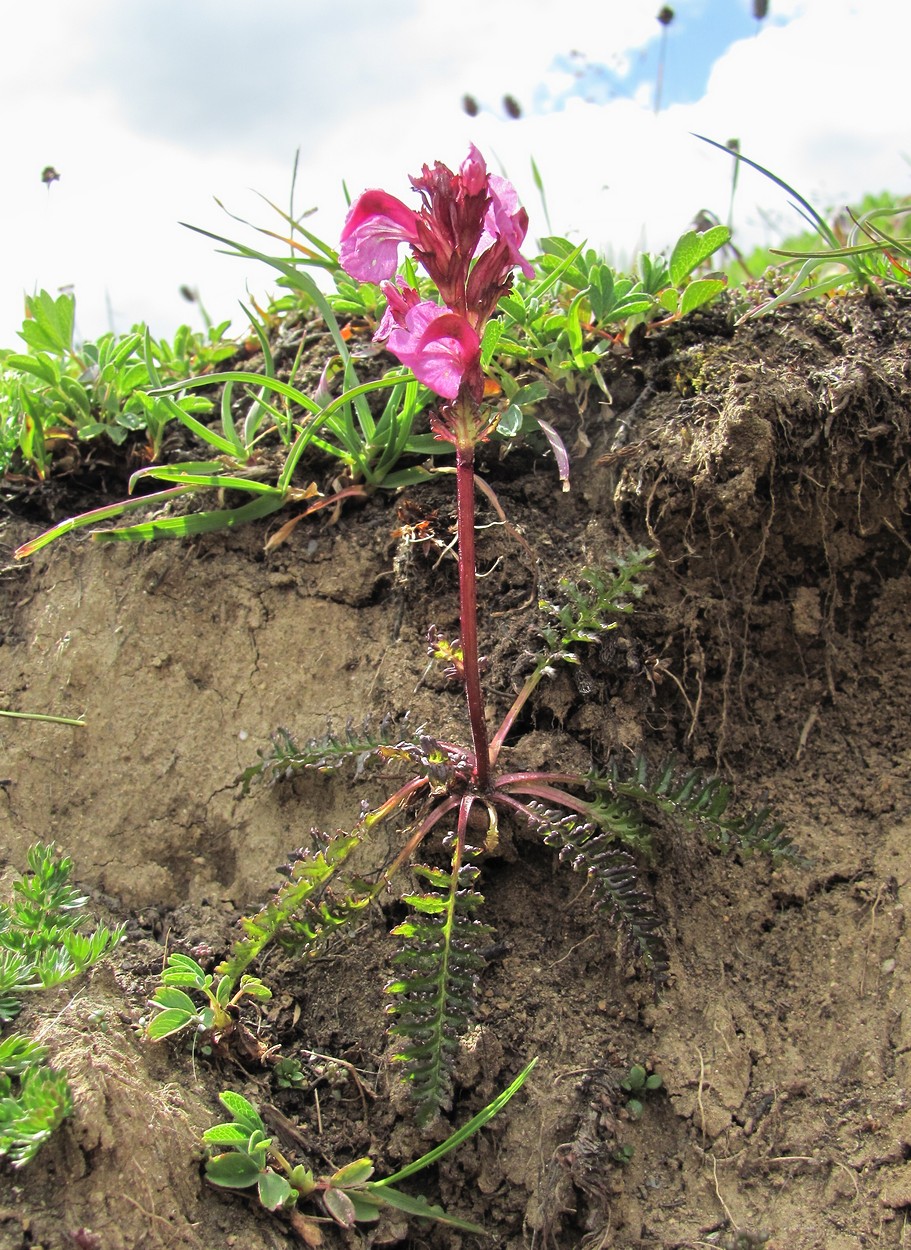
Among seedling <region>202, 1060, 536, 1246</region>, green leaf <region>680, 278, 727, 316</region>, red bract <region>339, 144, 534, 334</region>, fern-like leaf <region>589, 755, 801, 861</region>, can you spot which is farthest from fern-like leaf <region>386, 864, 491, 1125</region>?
green leaf <region>680, 278, 727, 316</region>

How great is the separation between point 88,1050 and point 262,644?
118 centimetres

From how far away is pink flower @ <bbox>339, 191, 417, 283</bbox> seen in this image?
1.78 meters

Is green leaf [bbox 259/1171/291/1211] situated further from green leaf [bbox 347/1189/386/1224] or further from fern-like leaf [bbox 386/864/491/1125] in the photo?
fern-like leaf [bbox 386/864/491/1125]

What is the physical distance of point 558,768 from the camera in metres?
2.19

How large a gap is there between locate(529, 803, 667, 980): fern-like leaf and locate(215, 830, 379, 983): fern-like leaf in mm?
402

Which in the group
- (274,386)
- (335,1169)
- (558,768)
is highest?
(274,386)

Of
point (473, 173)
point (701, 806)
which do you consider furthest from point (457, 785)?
point (473, 173)

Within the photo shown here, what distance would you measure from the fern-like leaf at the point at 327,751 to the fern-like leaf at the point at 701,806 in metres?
0.50

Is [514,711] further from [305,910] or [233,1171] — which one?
[233,1171]

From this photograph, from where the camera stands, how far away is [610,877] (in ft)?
6.33

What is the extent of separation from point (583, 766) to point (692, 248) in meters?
1.47

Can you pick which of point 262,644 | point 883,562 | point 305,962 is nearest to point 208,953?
point 305,962

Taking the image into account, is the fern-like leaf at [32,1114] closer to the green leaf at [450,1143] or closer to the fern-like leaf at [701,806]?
the green leaf at [450,1143]

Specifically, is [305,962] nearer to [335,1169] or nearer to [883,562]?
[335,1169]
